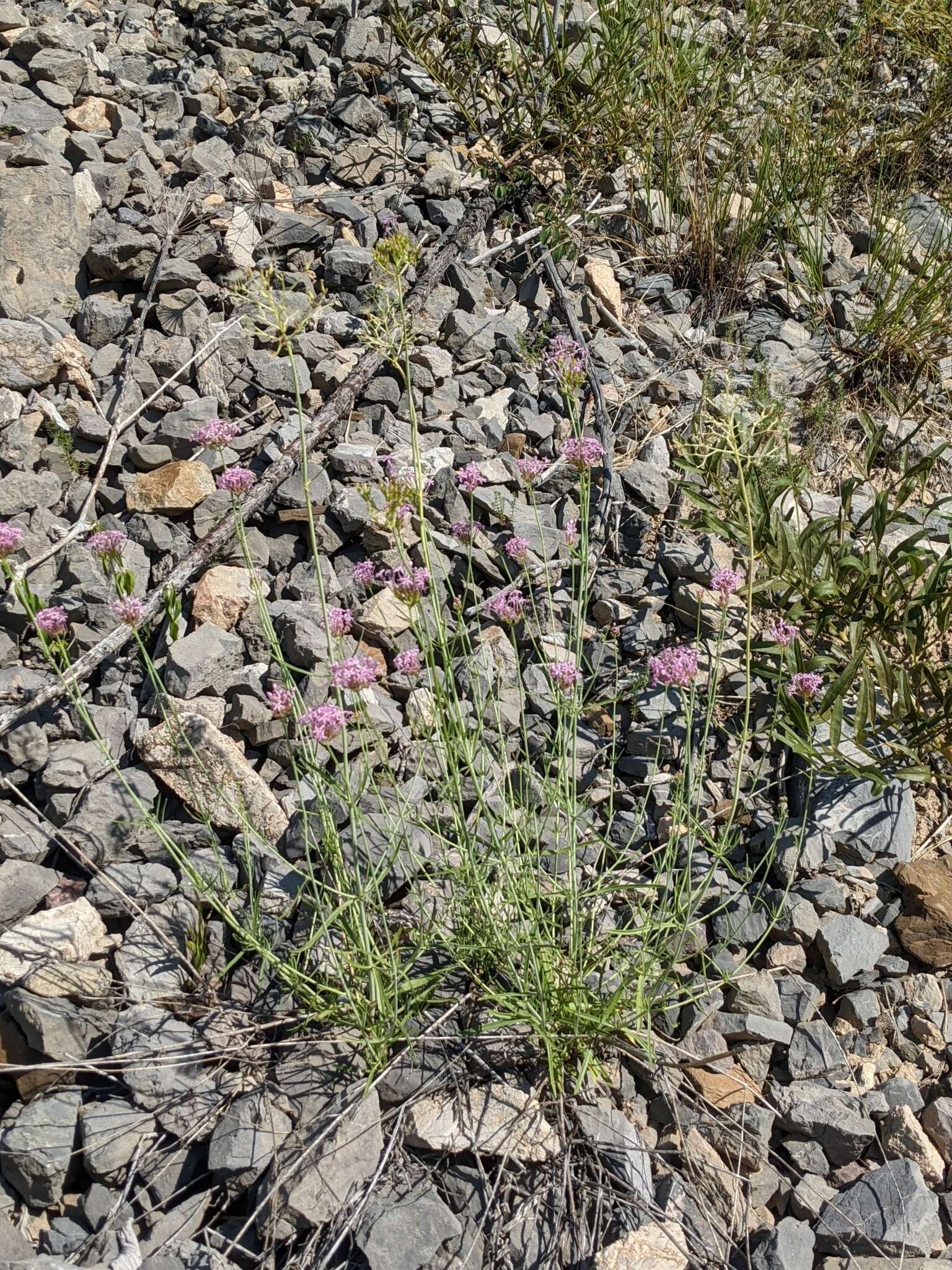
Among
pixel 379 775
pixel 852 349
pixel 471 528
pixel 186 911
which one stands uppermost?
pixel 852 349

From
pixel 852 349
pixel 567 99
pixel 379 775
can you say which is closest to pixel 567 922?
pixel 379 775

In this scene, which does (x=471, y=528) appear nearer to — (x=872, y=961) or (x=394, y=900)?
(x=394, y=900)

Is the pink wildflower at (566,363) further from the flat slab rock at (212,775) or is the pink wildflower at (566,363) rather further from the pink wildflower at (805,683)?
the flat slab rock at (212,775)

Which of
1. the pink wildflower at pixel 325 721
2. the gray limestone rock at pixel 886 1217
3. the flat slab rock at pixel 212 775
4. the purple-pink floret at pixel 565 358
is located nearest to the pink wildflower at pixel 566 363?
the purple-pink floret at pixel 565 358

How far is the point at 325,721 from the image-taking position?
2156 mm

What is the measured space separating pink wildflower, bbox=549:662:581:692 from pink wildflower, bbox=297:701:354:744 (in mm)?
491

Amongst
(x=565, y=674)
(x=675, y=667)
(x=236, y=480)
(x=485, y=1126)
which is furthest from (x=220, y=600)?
(x=485, y=1126)

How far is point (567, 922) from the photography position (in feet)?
8.04

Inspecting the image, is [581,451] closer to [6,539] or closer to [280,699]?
[280,699]

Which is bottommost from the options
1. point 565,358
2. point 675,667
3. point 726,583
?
point 675,667

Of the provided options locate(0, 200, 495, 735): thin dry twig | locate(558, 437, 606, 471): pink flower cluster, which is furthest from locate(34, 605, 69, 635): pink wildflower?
locate(558, 437, 606, 471): pink flower cluster

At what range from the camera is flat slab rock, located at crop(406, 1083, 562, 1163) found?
82.0 inches

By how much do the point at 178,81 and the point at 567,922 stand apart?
3711 millimetres

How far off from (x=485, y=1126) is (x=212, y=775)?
3.35 ft
